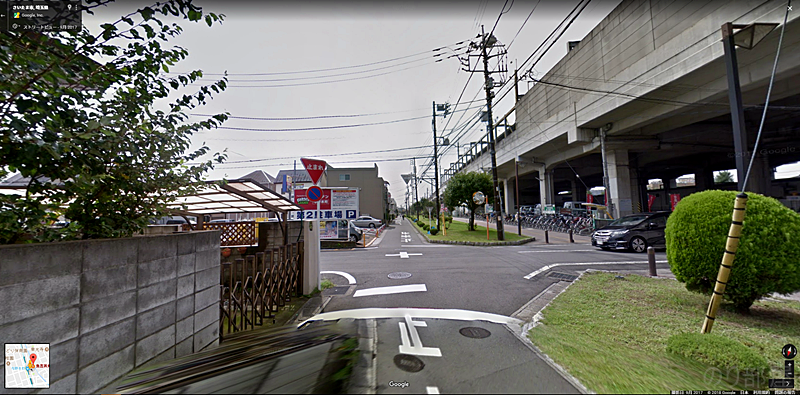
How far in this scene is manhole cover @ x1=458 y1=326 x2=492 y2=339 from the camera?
3.43m

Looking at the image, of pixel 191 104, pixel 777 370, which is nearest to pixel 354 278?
pixel 191 104

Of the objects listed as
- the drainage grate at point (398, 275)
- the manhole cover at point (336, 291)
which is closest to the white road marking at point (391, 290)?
the manhole cover at point (336, 291)

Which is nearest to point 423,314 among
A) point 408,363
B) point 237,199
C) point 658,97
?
point 408,363

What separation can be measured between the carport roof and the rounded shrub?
6.46m

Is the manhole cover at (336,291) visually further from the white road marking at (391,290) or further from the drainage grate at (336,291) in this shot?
the white road marking at (391,290)

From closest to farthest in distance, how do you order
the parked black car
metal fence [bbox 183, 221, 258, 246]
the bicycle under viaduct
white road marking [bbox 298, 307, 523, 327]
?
white road marking [bbox 298, 307, 523, 327] < metal fence [bbox 183, 221, 258, 246] < the parked black car < the bicycle under viaduct

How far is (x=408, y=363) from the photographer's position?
2.36 metres

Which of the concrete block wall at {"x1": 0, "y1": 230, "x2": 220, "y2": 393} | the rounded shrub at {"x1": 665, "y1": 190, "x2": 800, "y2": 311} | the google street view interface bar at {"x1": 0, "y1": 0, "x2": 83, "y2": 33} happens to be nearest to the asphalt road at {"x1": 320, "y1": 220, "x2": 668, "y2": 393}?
the concrete block wall at {"x1": 0, "y1": 230, "x2": 220, "y2": 393}

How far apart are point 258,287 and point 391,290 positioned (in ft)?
8.54

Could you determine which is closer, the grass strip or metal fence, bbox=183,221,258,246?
the grass strip

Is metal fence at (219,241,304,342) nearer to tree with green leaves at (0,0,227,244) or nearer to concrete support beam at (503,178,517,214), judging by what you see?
tree with green leaves at (0,0,227,244)

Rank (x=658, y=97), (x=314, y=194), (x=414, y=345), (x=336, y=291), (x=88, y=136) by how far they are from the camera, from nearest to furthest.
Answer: (x=88, y=136)
(x=414, y=345)
(x=314, y=194)
(x=336, y=291)
(x=658, y=97)

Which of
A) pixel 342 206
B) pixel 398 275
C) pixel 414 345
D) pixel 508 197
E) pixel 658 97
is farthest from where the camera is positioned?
pixel 508 197

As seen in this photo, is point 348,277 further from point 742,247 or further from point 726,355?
point 742,247
